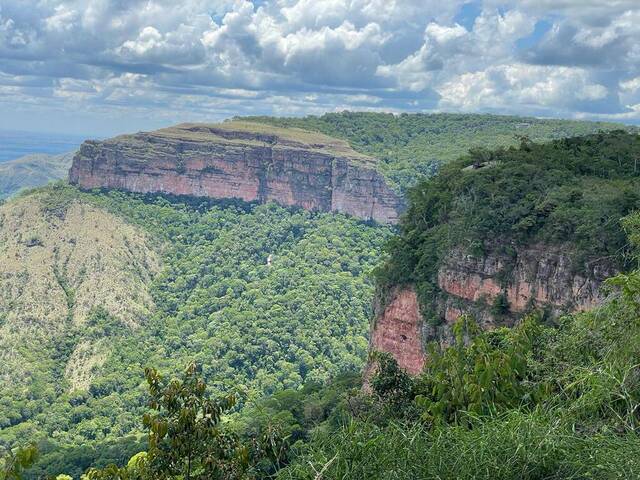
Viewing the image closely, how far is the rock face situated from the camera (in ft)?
92.2

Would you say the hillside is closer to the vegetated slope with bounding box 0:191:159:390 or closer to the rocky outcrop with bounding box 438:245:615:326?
the rocky outcrop with bounding box 438:245:615:326

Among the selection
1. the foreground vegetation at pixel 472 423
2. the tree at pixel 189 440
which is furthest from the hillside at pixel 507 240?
the tree at pixel 189 440

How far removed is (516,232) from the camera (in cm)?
3125

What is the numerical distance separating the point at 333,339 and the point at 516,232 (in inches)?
1580

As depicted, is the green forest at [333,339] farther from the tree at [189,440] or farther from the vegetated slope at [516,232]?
the vegetated slope at [516,232]

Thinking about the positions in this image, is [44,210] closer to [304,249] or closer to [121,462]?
[304,249]

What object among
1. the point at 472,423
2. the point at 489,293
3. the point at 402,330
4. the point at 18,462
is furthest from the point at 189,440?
the point at 402,330

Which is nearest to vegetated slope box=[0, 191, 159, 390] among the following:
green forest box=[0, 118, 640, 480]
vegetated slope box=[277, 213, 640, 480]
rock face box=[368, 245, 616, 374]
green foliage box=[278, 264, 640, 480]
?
green forest box=[0, 118, 640, 480]

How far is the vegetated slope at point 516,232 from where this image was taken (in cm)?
2795

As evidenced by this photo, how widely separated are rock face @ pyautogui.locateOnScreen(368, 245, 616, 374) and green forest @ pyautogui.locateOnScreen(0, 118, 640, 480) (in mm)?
691

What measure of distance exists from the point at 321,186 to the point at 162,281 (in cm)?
2851

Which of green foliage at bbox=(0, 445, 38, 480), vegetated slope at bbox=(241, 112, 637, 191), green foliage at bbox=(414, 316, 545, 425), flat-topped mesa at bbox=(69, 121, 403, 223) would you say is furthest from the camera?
vegetated slope at bbox=(241, 112, 637, 191)

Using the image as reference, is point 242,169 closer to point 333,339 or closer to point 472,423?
point 333,339

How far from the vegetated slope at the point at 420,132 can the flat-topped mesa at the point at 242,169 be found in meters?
6.15
